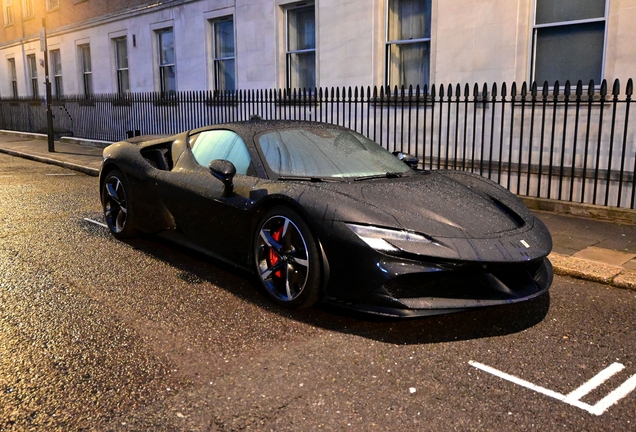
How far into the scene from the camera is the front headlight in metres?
3.62

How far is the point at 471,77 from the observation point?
32.5 feet

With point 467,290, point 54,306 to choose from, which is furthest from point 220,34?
point 467,290

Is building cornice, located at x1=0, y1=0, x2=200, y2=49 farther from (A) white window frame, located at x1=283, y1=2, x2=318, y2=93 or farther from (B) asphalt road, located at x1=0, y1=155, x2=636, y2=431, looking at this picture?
(B) asphalt road, located at x1=0, y1=155, x2=636, y2=431

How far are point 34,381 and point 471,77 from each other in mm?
8513

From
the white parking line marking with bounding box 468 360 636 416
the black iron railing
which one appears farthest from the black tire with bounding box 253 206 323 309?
the black iron railing

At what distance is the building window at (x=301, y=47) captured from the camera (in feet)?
43.5

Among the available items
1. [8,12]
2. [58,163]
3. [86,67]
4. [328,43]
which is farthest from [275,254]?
[8,12]

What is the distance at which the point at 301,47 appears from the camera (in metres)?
13.5

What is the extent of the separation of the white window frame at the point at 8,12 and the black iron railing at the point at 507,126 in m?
16.6

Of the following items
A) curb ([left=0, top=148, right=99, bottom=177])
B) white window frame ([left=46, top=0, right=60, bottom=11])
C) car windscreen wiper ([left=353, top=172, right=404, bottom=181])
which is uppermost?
white window frame ([left=46, top=0, right=60, bottom=11])

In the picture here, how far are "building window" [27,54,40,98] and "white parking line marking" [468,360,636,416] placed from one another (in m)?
27.2

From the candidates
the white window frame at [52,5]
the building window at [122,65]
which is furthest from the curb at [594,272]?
the white window frame at [52,5]

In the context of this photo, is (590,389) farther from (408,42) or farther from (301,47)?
(301,47)

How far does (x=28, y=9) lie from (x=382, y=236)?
2736 cm
